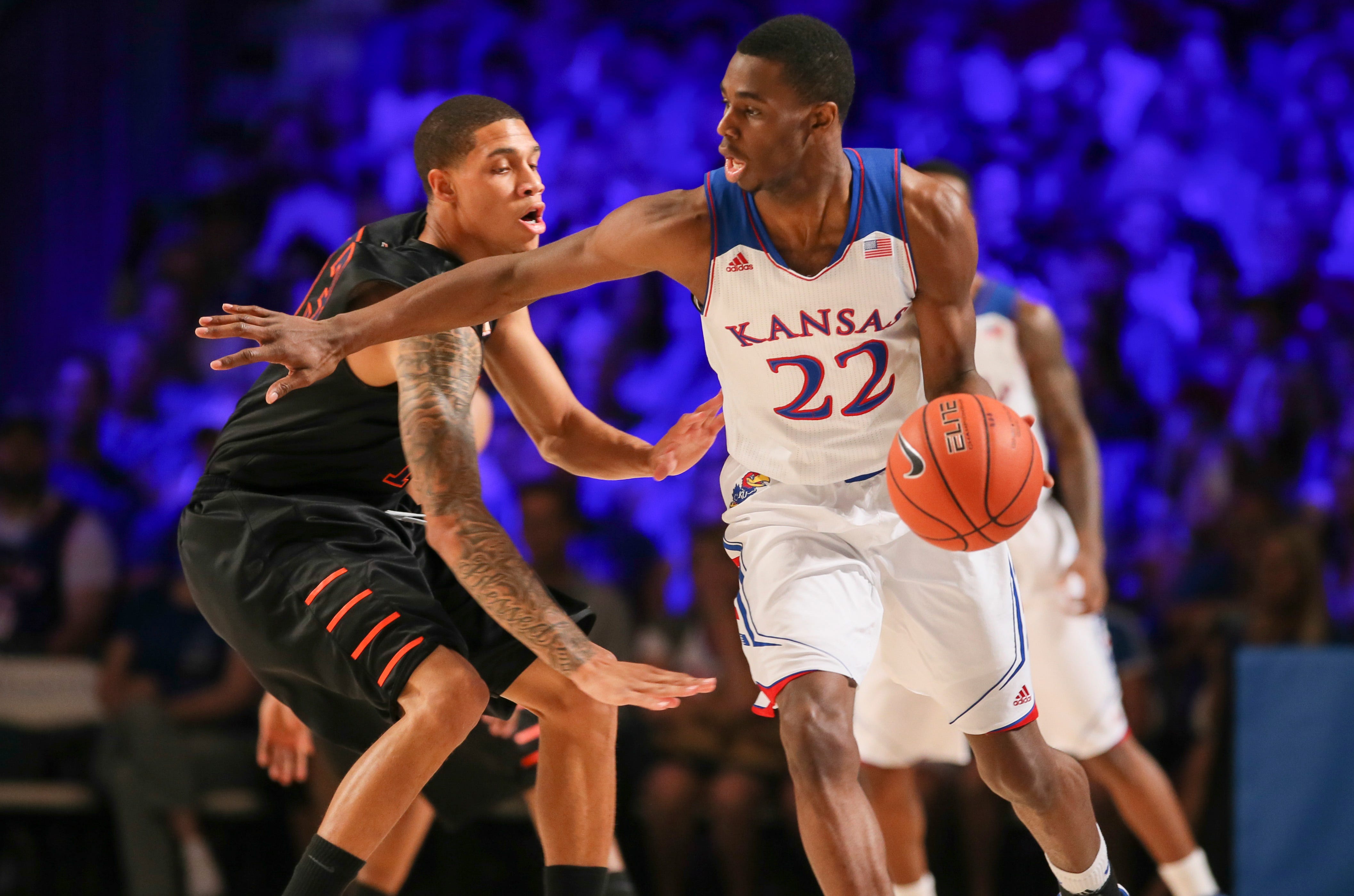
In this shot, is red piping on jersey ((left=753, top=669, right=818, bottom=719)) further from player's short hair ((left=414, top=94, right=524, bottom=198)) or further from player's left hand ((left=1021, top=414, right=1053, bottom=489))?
player's short hair ((left=414, top=94, right=524, bottom=198))

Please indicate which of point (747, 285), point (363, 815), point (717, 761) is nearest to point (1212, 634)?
point (717, 761)

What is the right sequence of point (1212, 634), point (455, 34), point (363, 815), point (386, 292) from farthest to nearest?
point (455, 34), point (1212, 634), point (386, 292), point (363, 815)

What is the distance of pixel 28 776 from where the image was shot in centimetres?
585

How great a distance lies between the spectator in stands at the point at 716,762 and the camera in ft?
17.3

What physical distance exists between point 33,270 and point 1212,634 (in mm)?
6853

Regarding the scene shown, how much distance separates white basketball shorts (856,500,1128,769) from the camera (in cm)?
383

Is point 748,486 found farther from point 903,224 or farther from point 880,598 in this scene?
point 903,224

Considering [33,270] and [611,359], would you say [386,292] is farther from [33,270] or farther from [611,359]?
[33,270]

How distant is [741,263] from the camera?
9.57 ft

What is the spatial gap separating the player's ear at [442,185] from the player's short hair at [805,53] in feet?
3.00

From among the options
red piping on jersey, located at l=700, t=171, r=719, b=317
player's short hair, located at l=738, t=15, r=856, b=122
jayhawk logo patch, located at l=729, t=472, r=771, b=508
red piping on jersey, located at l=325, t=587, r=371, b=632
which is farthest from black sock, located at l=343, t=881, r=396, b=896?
player's short hair, located at l=738, t=15, r=856, b=122

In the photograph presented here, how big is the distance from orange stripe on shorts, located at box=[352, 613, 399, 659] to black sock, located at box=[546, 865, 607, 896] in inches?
27.3

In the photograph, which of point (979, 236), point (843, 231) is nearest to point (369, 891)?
point (843, 231)

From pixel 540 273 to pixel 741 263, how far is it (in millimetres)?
421
